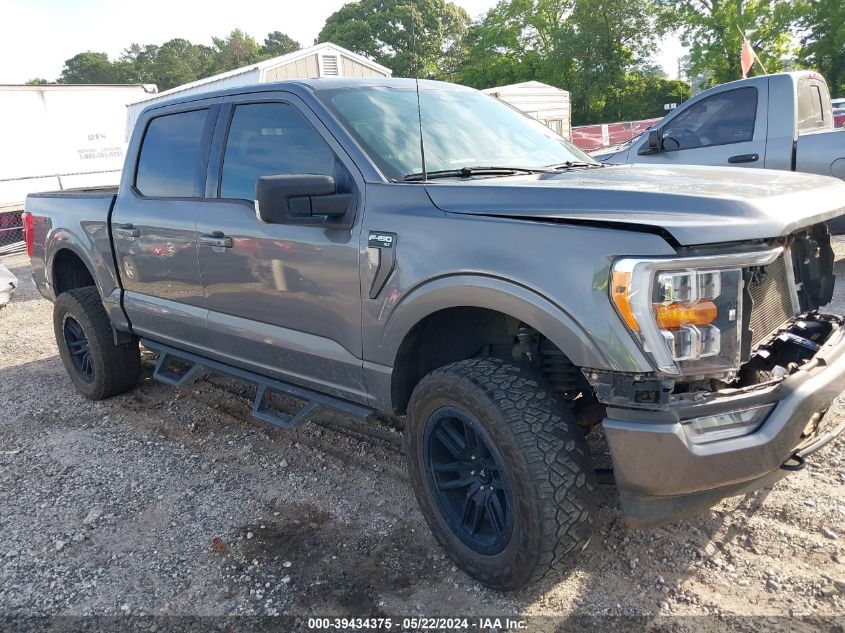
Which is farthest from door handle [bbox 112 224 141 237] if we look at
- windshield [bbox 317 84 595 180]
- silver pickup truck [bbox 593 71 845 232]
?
silver pickup truck [bbox 593 71 845 232]

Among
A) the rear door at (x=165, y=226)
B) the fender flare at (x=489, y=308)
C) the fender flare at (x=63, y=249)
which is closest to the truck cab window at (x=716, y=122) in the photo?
the rear door at (x=165, y=226)

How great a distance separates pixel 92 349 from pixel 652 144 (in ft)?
17.2

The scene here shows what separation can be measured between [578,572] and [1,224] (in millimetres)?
16508

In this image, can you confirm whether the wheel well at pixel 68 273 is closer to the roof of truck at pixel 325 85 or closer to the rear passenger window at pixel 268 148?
the roof of truck at pixel 325 85

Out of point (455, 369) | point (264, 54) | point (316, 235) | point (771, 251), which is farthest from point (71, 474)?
point (264, 54)

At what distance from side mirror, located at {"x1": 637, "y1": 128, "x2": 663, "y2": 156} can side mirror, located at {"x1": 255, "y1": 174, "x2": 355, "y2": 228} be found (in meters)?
4.61

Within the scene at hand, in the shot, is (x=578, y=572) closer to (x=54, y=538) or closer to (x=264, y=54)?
(x=54, y=538)

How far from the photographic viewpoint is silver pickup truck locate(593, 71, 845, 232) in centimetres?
619

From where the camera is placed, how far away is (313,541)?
2.99m

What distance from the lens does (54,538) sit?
315 centimetres

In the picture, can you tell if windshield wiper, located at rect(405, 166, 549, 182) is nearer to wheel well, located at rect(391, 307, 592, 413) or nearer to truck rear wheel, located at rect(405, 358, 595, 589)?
wheel well, located at rect(391, 307, 592, 413)

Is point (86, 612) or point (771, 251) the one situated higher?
point (771, 251)

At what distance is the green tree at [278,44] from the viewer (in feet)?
253

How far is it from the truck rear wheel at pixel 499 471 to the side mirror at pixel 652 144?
Answer: 480 centimetres
